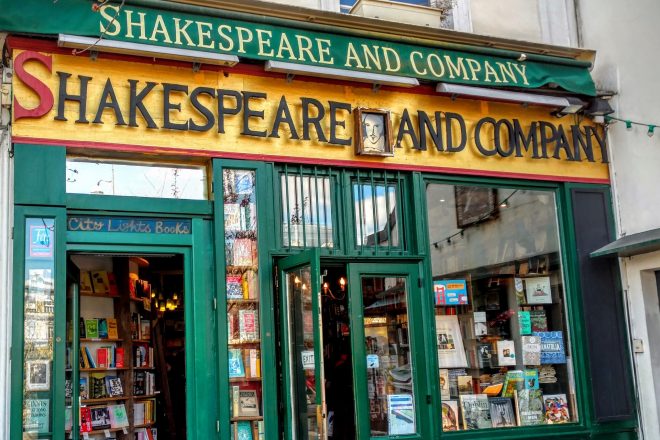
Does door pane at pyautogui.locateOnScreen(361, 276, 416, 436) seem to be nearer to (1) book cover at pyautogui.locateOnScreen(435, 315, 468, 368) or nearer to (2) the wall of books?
(1) book cover at pyautogui.locateOnScreen(435, 315, 468, 368)

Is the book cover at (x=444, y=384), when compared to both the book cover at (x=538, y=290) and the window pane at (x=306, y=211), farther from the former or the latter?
the window pane at (x=306, y=211)

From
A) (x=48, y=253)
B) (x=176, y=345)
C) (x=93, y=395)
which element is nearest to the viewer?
(x=48, y=253)

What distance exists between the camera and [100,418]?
10.0 m

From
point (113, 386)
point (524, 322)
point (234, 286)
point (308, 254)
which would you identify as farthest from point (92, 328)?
point (524, 322)

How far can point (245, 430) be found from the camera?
7.96 metres

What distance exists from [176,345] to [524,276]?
576 cm

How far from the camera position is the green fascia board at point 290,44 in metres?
7.51

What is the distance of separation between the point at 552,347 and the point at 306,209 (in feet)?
11.2

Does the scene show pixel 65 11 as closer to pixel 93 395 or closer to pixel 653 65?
pixel 93 395

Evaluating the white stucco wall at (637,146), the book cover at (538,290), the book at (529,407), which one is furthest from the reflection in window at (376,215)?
the white stucco wall at (637,146)

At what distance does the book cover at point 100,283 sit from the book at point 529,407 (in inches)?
201

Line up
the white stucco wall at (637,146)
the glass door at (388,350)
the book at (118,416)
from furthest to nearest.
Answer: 1. the book at (118,416)
2. the white stucco wall at (637,146)
3. the glass door at (388,350)

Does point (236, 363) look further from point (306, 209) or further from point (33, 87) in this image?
point (33, 87)

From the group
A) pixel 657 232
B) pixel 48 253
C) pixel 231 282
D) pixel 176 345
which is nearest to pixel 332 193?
pixel 231 282
